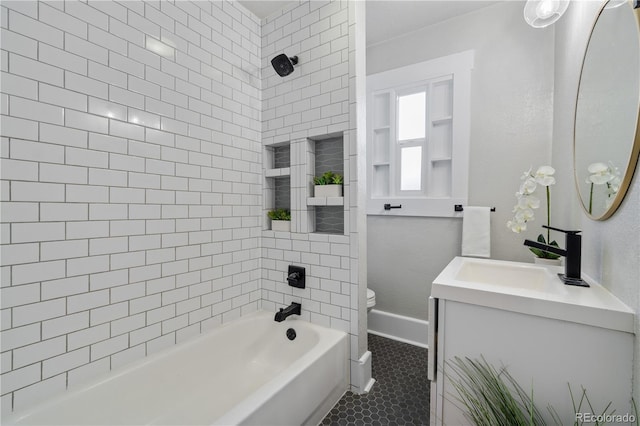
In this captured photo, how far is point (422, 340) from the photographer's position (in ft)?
7.75

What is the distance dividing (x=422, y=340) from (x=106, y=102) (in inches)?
108

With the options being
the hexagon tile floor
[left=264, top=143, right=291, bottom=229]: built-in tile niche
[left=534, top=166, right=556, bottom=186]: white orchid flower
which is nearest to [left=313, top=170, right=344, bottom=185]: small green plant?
[left=264, top=143, right=291, bottom=229]: built-in tile niche

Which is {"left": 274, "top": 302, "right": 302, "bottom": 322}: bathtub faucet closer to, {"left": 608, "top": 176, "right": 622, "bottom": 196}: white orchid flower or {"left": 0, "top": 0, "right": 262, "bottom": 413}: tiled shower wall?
{"left": 0, "top": 0, "right": 262, "bottom": 413}: tiled shower wall

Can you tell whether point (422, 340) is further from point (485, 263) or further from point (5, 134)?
point (5, 134)

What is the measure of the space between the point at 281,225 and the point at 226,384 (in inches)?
42.7

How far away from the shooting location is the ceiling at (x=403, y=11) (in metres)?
2.05

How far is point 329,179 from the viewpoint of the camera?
187cm

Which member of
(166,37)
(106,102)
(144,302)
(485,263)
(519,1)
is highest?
(519,1)

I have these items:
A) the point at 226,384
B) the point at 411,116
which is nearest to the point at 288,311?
the point at 226,384

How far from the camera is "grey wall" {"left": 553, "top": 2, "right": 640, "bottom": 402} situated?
2.81 feet

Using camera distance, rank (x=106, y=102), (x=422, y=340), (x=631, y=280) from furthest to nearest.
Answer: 1. (x=422, y=340)
2. (x=106, y=102)
3. (x=631, y=280)

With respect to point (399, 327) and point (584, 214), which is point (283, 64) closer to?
point (584, 214)

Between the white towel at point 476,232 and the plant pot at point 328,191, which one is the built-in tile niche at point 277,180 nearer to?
the plant pot at point 328,191

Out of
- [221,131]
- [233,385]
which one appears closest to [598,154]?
[221,131]
